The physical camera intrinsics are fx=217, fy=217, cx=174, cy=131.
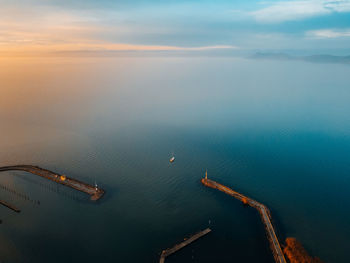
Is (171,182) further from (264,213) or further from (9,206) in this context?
(9,206)

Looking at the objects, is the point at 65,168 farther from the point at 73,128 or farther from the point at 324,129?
the point at 324,129

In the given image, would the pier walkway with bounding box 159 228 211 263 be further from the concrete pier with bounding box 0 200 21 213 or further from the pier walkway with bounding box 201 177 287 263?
the concrete pier with bounding box 0 200 21 213

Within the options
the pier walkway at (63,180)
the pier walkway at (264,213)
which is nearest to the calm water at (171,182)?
the pier walkway at (264,213)

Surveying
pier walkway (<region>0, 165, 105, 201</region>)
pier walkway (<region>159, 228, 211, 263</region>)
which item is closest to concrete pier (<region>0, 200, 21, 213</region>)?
pier walkway (<region>0, 165, 105, 201</region>)

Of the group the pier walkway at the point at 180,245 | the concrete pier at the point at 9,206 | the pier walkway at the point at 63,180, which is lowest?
the pier walkway at the point at 180,245

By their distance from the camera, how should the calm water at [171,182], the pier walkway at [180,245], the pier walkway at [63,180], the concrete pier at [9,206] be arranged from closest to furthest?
the pier walkway at [180,245] → the calm water at [171,182] → the concrete pier at [9,206] → the pier walkway at [63,180]

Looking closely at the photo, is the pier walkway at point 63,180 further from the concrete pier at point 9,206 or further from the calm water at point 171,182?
the concrete pier at point 9,206

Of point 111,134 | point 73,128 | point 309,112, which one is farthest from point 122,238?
point 309,112

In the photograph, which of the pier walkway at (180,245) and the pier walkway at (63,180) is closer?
the pier walkway at (180,245)
